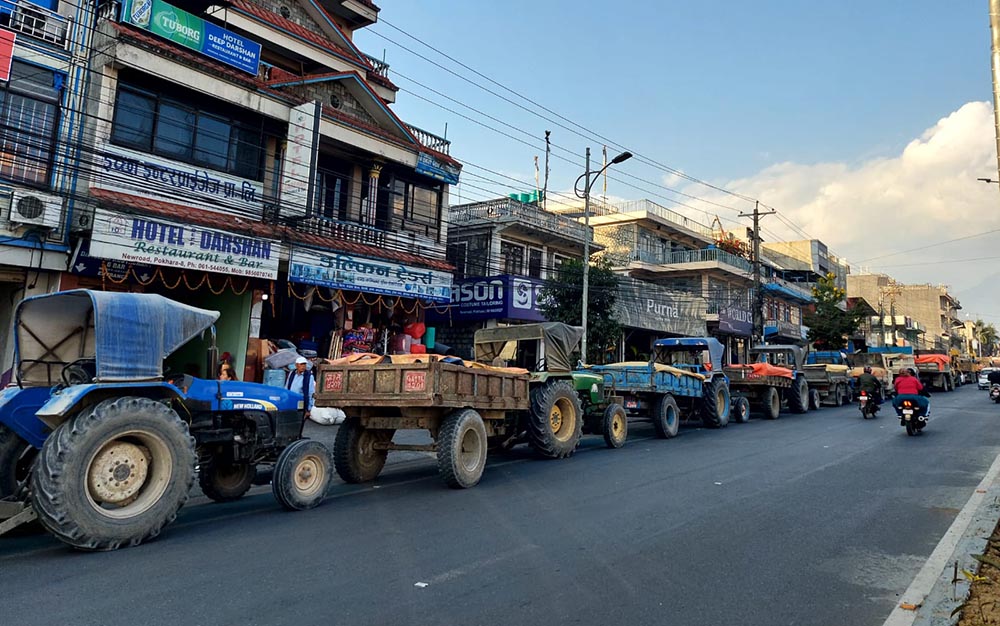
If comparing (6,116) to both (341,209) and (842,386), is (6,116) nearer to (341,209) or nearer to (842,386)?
(341,209)

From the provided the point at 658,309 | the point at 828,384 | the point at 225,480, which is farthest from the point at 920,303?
the point at 225,480

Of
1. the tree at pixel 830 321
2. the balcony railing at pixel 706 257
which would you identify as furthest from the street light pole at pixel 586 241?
the tree at pixel 830 321

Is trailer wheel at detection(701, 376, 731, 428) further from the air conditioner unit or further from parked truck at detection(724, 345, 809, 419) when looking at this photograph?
the air conditioner unit

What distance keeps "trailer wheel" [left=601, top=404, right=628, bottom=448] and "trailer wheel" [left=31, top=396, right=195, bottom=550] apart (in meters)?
8.86

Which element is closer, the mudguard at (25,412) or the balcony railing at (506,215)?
the mudguard at (25,412)

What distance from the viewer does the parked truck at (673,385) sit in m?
14.7

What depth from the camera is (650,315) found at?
106 feet

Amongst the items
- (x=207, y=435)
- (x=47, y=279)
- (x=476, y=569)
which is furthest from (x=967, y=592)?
(x=47, y=279)

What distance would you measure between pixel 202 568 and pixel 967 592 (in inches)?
232

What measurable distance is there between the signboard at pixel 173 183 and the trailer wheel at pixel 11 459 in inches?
308

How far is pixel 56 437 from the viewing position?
5.25 meters

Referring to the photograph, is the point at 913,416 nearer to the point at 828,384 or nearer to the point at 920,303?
the point at 828,384

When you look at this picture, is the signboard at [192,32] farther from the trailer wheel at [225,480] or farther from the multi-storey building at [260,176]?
the trailer wheel at [225,480]

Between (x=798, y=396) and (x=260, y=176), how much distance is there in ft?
64.9
